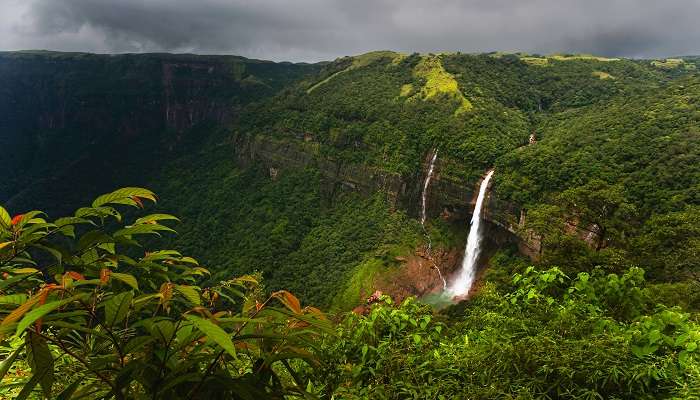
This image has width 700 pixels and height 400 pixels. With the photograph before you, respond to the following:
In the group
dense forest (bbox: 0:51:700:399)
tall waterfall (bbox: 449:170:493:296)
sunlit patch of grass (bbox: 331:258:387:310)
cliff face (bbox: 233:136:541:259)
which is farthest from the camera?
sunlit patch of grass (bbox: 331:258:387:310)

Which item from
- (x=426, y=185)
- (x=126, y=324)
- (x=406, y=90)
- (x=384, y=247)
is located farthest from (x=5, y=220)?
(x=406, y=90)

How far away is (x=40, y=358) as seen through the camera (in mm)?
1562

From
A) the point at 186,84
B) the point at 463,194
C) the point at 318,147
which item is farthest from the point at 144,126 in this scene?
the point at 463,194

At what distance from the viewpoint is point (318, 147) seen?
73.9 metres

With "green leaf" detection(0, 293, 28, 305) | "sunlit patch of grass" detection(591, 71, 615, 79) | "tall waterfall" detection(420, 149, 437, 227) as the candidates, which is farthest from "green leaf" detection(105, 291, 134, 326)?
"sunlit patch of grass" detection(591, 71, 615, 79)

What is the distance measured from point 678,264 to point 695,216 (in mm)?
3469

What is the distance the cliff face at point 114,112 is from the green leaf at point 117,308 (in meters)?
167

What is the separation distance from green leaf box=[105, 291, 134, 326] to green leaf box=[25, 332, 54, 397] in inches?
9.2

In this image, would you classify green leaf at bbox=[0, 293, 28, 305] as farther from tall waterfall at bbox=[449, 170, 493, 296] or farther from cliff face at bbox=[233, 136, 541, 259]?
tall waterfall at bbox=[449, 170, 493, 296]

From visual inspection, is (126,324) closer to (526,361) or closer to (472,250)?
(526,361)

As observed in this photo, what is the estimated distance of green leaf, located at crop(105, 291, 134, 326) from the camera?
5.29 feet

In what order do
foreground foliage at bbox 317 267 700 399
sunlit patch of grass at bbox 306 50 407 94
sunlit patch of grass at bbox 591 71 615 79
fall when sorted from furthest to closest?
→ sunlit patch of grass at bbox 306 50 407 94
sunlit patch of grass at bbox 591 71 615 79
foreground foliage at bbox 317 267 700 399

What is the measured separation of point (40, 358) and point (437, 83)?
7996cm

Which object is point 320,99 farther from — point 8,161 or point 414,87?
point 8,161
